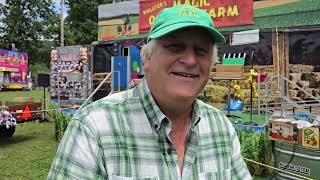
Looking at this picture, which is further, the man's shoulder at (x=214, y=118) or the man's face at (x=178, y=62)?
the man's shoulder at (x=214, y=118)

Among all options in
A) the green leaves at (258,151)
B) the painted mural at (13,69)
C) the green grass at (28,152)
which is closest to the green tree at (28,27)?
the painted mural at (13,69)

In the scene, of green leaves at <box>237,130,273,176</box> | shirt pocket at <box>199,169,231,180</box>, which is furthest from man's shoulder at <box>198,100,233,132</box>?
green leaves at <box>237,130,273,176</box>

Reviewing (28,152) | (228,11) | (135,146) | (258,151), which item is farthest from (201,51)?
(228,11)

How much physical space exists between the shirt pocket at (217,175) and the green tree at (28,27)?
3646 cm

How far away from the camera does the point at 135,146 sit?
144 cm

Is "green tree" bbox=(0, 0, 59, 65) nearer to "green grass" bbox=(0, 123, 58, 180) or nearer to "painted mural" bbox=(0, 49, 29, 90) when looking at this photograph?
"painted mural" bbox=(0, 49, 29, 90)

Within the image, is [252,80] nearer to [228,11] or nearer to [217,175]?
[228,11]

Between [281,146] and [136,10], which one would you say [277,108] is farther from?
[136,10]

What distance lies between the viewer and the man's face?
1.46 meters

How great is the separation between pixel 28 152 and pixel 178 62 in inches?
270

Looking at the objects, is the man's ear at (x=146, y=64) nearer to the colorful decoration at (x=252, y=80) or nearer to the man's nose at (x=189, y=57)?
the man's nose at (x=189, y=57)

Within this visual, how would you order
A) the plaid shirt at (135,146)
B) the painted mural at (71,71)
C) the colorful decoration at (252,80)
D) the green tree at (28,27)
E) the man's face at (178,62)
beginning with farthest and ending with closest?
the green tree at (28,27) < the painted mural at (71,71) < the colorful decoration at (252,80) < the man's face at (178,62) < the plaid shirt at (135,146)

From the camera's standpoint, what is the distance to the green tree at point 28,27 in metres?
35.8

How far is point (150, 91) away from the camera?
1.54 metres
